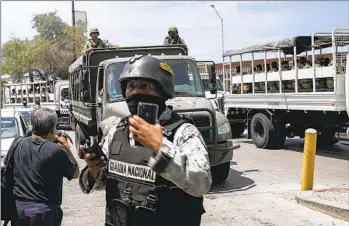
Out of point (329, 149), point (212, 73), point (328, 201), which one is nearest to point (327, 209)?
point (328, 201)

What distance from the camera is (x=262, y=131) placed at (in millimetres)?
12445

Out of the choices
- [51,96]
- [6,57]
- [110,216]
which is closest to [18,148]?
[110,216]

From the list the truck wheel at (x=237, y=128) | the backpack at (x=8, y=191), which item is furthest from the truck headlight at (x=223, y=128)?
the truck wheel at (x=237, y=128)

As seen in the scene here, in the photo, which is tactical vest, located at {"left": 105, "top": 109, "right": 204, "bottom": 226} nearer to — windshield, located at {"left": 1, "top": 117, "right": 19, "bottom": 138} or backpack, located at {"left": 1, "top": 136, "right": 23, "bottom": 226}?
backpack, located at {"left": 1, "top": 136, "right": 23, "bottom": 226}

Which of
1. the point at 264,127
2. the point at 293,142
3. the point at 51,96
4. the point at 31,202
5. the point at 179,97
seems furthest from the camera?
the point at 51,96

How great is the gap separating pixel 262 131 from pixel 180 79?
17.0 ft

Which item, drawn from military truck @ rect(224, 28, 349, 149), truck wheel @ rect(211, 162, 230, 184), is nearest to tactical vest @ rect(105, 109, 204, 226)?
truck wheel @ rect(211, 162, 230, 184)

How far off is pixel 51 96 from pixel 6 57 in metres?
27.3

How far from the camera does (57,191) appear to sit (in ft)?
11.2

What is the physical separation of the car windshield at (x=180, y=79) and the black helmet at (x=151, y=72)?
5.45 meters

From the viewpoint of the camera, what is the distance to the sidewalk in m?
5.93

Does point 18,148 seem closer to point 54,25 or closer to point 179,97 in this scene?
point 179,97

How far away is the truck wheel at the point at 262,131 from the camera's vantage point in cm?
1192

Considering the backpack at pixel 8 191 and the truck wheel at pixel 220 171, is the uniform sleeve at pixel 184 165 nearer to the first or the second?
the backpack at pixel 8 191
